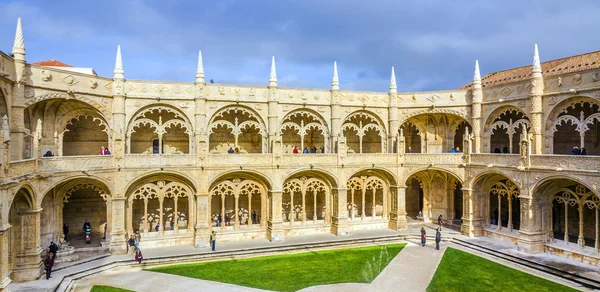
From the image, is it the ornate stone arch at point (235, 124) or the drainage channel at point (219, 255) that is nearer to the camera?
the drainage channel at point (219, 255)

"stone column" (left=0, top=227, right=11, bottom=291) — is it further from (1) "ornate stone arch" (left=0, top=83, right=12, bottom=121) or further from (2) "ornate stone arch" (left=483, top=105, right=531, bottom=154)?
(2) "ornate stone arch" (left=483, top=105, right=531, bottom=154)

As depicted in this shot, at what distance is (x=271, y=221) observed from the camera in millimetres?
28234

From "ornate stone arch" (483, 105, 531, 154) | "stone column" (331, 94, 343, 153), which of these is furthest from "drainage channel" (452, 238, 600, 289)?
"stone column" (331, 94, 343, 153)

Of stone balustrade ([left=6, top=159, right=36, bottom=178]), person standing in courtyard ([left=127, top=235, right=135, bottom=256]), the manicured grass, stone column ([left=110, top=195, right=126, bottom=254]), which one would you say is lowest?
the manicured grass

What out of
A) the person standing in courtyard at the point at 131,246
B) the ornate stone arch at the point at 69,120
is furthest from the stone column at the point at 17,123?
the person standing in courtyard at the point at 131,246

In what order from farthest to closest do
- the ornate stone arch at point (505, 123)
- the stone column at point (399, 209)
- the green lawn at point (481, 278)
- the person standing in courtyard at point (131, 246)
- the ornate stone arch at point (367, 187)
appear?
the ornate stone arch at point (367, 187) < the stone column at point (399, 209) < the ornate stone arch at point (505, 123) < the person standing in courtyard at point (131, 246) < the green lawn at point (481, 278)

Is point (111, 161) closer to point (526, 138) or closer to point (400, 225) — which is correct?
point (400, 225)

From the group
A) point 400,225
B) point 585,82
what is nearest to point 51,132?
point 400,225

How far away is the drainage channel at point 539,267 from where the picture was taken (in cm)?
1940

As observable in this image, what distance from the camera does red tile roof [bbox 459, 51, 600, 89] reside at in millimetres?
27516

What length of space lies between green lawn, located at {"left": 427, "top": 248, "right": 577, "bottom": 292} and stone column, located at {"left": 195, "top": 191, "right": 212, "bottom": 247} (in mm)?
14225

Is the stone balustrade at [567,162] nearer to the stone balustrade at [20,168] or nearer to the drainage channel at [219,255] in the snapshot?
the drainage channel at [219,255]

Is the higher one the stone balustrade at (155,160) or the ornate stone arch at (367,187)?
the stone balustrade at (155,160)

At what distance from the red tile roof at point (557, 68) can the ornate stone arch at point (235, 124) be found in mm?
20039
